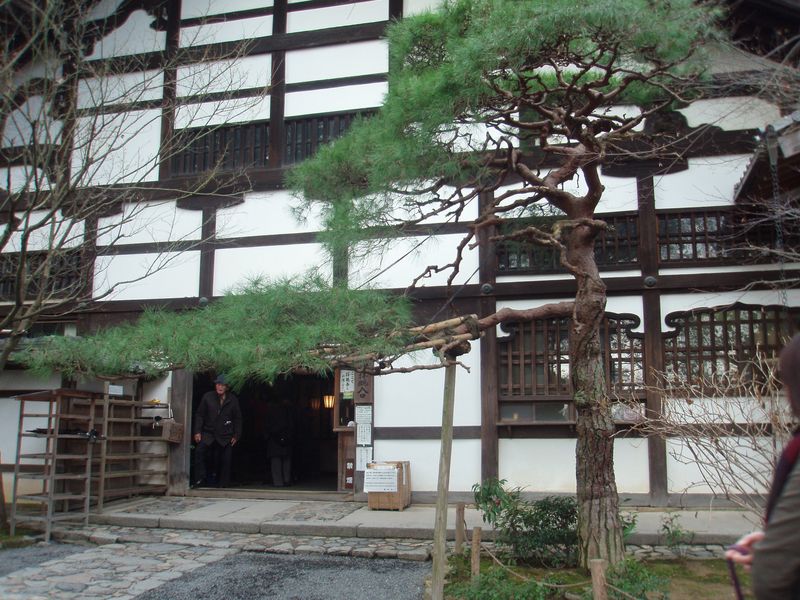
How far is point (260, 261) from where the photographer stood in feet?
30.8

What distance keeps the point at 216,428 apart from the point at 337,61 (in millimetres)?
5701

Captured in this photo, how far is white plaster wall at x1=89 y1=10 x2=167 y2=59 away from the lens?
10.1m

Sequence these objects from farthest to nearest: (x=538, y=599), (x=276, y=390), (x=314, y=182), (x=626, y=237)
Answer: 1. (x=276, y=390)
2. (x=626, y=237)
3. (x=314, y=182)
4. (x=538, y=599)

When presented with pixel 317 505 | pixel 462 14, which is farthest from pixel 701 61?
pixel 317 505

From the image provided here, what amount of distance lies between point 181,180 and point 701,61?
7.18 metres

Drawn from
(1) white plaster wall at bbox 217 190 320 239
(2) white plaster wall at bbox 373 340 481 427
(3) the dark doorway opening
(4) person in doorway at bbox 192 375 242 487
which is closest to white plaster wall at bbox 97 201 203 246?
(1) white plaster wall at bbox 217 190 320 239

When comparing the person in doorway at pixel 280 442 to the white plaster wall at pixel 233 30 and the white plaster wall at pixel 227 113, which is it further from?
the white plaster wall at pixel 233 30

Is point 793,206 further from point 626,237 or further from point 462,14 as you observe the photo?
point 462,14

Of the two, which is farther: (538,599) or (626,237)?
(626,237)

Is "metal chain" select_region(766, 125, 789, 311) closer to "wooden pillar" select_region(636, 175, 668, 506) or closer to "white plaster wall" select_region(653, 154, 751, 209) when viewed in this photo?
→ "white plaster wall" select_region(653, 154, 751, 209)

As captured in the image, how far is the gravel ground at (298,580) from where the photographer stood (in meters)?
5.19

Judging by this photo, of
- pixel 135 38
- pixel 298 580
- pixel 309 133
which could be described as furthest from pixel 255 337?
pixel 135 38

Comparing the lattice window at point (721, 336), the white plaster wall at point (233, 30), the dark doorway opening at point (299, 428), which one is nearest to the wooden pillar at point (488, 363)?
the lattice window at point (721, 336)

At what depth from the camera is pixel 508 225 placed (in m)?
7.21
